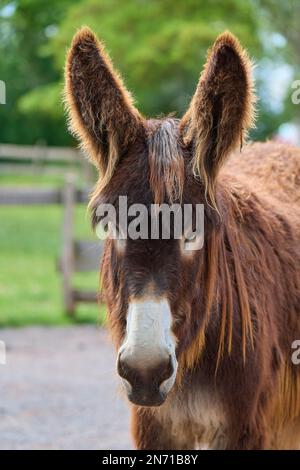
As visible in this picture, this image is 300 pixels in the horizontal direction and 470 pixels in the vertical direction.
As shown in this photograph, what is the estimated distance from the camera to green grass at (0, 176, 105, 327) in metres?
10.8

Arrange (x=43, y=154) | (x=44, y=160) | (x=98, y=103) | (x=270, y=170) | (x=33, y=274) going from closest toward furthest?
(x=98, y=103) → (x=270, y=170) → (x=33, y=274) → (x=43, y=154) → (x=44, y=160)

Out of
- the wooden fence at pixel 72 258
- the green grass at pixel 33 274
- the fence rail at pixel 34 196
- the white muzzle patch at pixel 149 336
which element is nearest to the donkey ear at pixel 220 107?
the white muzzle patch at pixel 149 336

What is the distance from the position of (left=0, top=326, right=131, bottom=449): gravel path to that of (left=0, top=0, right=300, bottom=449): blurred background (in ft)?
0.05

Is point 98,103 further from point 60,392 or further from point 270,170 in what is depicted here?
point 60,392

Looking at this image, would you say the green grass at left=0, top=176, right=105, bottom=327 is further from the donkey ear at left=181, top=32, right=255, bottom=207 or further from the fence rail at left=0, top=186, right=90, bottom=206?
the donkey ear at left=181, top=32, right=255, bottom=207

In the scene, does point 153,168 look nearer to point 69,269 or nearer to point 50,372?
point 50,372

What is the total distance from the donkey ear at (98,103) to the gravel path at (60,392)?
207 cm

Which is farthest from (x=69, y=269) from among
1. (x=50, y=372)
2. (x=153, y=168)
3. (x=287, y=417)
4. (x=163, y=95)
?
(x=163, y=95)

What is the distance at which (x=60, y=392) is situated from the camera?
24.0ft

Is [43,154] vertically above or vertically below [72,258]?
above

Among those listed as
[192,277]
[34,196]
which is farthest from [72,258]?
[192,277]

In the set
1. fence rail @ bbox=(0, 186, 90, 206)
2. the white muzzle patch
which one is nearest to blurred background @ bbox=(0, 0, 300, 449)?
fence rail @ bbox=(0, 186, 90, 206)

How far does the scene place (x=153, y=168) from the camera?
10.1 ft

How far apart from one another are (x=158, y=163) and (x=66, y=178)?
32.0ft
